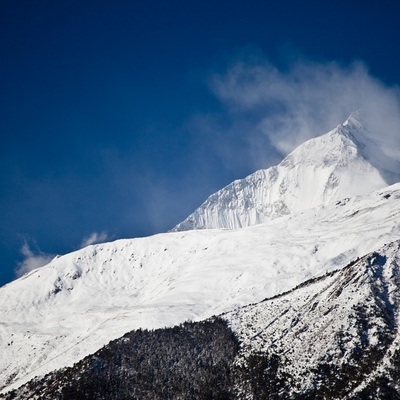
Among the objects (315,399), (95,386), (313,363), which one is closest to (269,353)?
(313,363)

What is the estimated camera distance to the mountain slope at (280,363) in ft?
516

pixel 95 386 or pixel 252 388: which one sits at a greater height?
A: pixel 95 386

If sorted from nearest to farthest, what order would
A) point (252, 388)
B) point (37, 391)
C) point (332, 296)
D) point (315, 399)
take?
1. point (315, 399)
2. point (252, 388)
3. point (37, 391)
4. point (332, 296)

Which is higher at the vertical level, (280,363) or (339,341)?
(280,363)

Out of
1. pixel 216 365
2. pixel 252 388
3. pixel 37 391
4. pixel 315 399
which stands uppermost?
pixel 37 391

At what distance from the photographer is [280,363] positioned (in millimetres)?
172750

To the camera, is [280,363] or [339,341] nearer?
[280,363]

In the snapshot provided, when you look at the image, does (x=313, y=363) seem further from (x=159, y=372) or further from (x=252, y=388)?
(x=159, y=372)

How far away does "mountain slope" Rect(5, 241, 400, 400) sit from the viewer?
157125 millimetres

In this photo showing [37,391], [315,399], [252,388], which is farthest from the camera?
[37,391]

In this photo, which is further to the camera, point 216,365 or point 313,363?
point 216,365

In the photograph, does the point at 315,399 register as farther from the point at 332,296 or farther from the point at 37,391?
the point at 37,391

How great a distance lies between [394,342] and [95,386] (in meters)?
100.0

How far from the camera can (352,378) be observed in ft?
509
